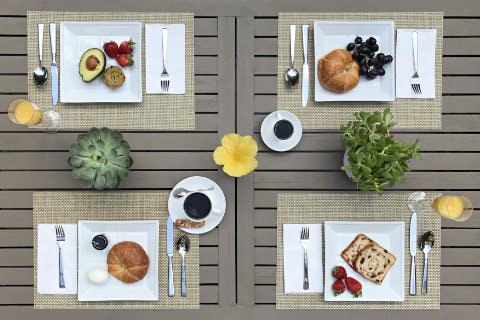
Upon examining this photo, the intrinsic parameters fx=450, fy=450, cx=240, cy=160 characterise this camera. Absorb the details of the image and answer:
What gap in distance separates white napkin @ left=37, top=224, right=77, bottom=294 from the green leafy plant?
2.47 feet

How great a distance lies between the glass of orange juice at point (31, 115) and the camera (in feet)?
3.71

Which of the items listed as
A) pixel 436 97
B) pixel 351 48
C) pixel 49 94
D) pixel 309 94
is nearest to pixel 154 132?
pixel 49 94

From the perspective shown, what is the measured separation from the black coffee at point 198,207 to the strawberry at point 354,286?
0.41 metres

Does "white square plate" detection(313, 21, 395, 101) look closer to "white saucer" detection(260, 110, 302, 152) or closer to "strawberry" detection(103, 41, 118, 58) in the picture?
"white saucer" detection(260, 110, 302, 152)

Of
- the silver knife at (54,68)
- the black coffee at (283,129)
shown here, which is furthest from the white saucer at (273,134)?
the silver knife at (54,68)

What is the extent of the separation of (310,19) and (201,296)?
0.80 metres

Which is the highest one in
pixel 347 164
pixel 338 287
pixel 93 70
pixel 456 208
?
pixel 93 70

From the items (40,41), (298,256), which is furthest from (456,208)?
(40,41)

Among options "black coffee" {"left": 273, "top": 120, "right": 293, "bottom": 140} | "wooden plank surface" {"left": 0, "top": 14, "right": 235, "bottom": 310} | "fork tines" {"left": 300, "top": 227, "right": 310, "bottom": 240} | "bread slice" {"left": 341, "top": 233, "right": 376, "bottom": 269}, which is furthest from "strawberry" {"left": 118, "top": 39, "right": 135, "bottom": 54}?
"bread slice" {"left": 341, "top": 233, "right": 376, "bottom": 269}

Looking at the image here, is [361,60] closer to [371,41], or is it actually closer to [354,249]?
[371,41]

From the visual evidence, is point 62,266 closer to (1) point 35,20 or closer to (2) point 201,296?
(2) point 201,296

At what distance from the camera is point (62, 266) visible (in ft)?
3.94

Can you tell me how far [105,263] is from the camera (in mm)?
1196

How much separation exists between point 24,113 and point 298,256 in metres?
0.80
